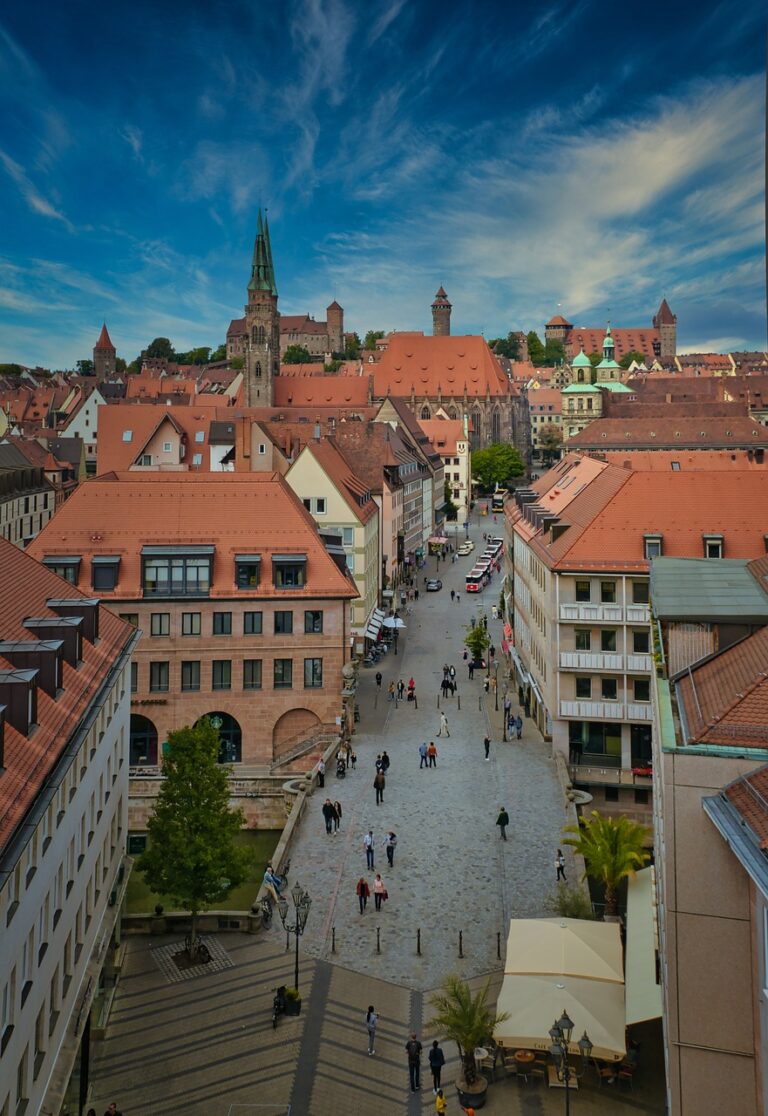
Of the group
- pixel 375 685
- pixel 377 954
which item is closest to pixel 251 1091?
pixel 377 954

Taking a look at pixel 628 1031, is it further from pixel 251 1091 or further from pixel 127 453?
pixel 127 453

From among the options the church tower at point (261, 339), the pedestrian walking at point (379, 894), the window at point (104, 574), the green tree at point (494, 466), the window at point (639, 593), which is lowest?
the pedestrian walking at point (379, 894)

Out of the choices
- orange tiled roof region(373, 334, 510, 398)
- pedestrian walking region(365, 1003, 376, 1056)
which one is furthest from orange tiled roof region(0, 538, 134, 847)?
orange tiled roof region(373, 334, 510, 398)

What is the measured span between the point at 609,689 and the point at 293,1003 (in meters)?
22.9

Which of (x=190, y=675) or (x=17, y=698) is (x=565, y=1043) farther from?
(x=190, y=675)

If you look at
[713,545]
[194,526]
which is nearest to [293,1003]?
[194,526]

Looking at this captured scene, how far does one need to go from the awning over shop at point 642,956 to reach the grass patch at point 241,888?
11738 millimetres

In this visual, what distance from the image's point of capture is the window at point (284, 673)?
45312 mm

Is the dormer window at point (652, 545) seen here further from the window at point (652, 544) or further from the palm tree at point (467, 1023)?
the palm tree at point (467, 1023)

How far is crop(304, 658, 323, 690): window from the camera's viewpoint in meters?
45.4

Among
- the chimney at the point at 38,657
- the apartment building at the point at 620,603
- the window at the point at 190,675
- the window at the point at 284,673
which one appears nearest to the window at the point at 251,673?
the window at the point at 284,673

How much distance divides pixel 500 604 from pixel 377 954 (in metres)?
51.9

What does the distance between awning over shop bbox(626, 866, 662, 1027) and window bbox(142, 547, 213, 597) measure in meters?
23.7

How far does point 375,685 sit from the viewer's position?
187 feet
